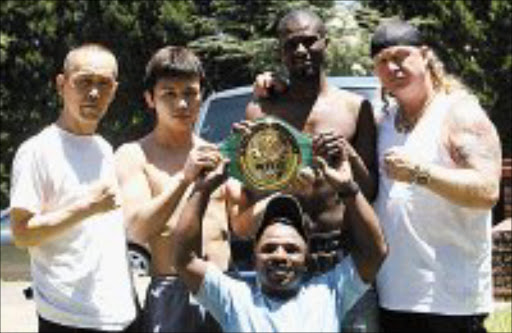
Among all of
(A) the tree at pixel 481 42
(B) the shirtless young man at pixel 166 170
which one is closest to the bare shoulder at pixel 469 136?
(B) the shirtless young man at pixel 166 170

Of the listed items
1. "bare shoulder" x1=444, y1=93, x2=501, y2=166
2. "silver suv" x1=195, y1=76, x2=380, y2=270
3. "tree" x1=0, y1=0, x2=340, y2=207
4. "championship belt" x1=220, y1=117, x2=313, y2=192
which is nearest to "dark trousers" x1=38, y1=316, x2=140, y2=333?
"championship belt" x1=220, y1=117, x2=313, y2=192

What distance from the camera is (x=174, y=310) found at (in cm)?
409

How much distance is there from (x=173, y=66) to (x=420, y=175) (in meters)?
1.07

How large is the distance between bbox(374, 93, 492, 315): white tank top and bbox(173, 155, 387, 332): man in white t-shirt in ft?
0.92

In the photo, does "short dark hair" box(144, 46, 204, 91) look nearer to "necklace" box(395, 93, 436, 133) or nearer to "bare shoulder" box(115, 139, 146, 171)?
"bare shoulder" box(115, 139, 146, 171)

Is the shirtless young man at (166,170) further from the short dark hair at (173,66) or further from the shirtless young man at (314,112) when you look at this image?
the shirtless young man at (314,112)

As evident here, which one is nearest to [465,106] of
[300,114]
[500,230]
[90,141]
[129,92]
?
[300,114]

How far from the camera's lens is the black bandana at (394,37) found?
416 cm

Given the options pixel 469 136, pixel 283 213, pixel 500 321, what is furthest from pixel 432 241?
pixel 500 321

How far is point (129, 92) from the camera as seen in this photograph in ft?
99.0

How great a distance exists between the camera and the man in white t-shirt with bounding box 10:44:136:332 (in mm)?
3896

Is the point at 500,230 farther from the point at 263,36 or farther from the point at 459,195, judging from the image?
the point at 263,36

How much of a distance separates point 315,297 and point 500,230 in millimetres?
7695

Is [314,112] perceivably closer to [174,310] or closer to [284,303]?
[284,303]
